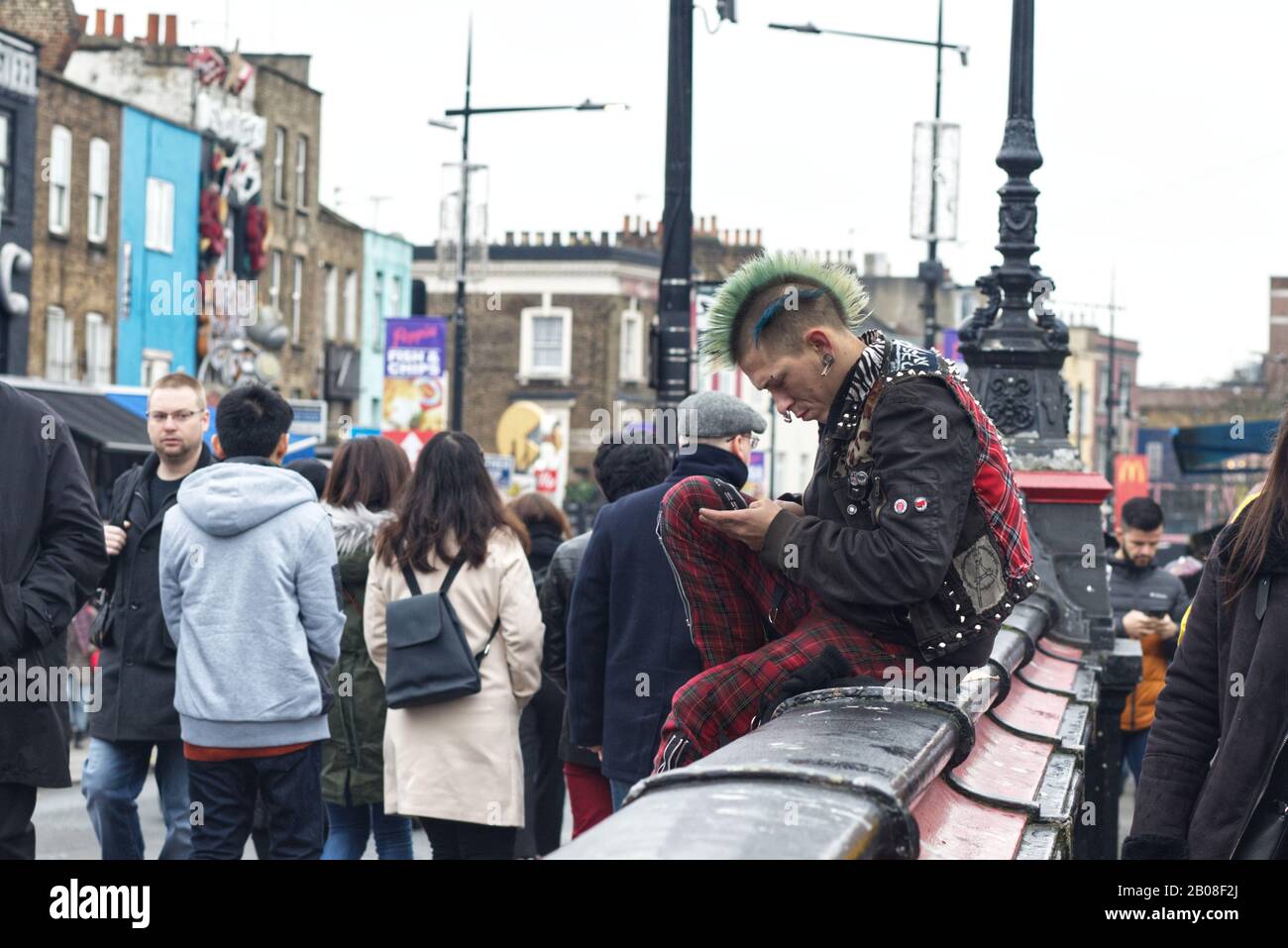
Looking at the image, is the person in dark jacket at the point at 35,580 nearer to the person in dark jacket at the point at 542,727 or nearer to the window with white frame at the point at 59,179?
the person in dark jacket at the point at 542,727

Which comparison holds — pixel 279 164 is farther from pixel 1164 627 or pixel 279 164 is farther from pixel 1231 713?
pixel 1231 713

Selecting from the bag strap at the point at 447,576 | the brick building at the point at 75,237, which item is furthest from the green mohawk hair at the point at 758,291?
the brick building at the point at 75,237

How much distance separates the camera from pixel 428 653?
23.0 feet

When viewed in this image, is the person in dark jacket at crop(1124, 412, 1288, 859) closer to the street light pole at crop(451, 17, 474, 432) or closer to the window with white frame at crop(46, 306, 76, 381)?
the street light pole at crop(451, 17, 474, 432)

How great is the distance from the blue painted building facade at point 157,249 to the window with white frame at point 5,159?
4388 millimetres

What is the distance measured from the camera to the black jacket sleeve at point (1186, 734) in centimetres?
371

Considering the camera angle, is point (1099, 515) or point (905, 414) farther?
point (1099, 515)

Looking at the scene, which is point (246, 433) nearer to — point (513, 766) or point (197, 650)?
point (197, 650)

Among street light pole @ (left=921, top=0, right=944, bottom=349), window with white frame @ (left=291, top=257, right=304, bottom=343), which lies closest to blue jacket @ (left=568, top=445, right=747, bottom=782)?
street light pole @ (left=921, top=0, right=944, bottom=349)

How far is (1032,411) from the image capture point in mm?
9195

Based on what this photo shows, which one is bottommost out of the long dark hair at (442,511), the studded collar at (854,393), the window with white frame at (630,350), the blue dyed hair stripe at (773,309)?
the long dark hair at (442,511)

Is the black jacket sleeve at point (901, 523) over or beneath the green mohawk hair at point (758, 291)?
beneath
